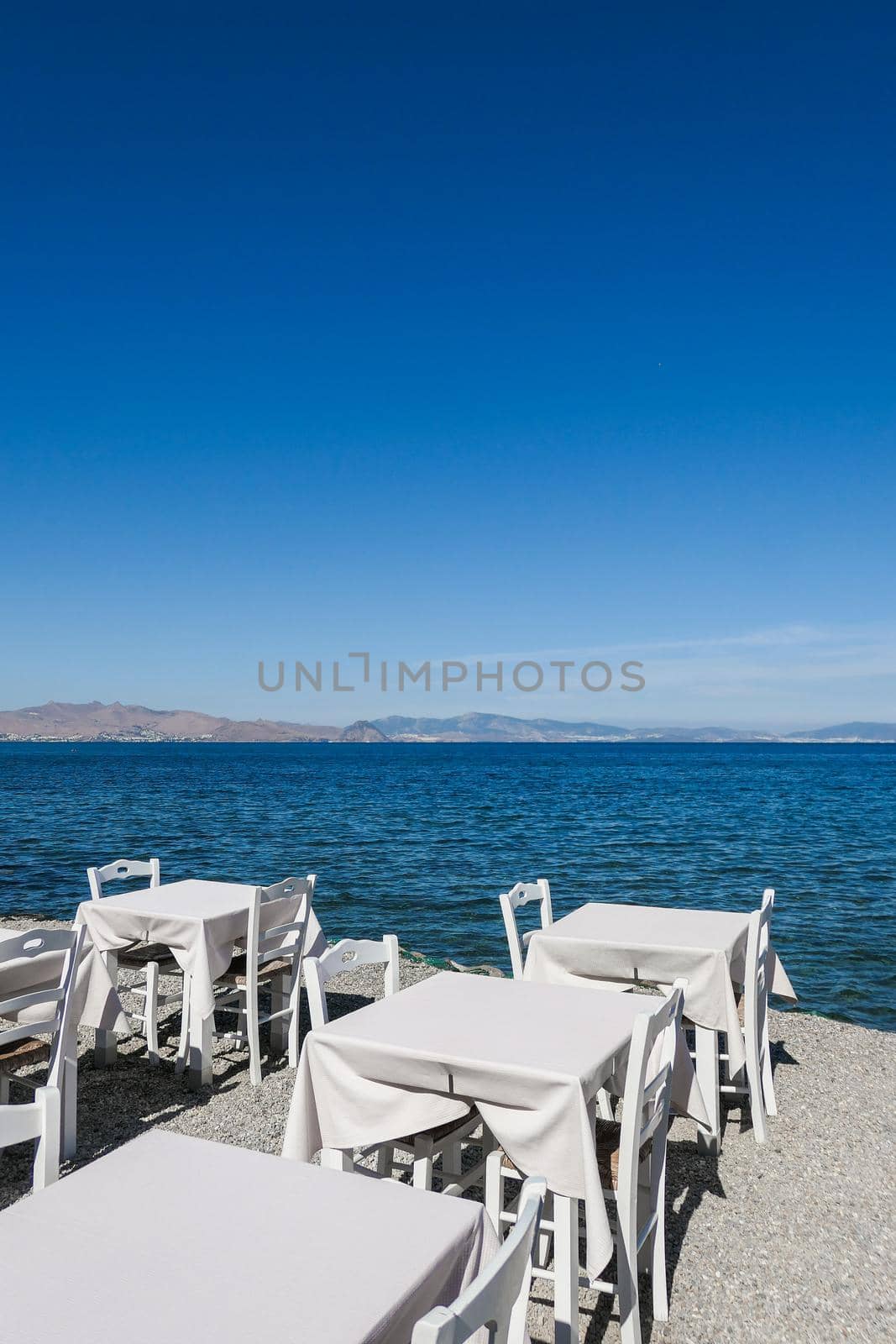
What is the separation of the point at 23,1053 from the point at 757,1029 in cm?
387

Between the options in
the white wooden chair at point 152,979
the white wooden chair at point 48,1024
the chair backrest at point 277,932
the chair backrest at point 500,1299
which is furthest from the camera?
the white wooden chair at point 152,979

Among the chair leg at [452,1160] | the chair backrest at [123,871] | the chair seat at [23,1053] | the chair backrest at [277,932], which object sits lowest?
the chair leg at [452,1160]

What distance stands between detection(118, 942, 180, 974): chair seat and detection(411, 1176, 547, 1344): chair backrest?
4.68 meters

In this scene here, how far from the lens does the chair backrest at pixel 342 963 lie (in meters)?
3.72

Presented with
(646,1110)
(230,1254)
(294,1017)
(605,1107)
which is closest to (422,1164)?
(646,1110)

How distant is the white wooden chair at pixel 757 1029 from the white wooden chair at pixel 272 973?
2.79m

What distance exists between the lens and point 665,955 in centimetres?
501

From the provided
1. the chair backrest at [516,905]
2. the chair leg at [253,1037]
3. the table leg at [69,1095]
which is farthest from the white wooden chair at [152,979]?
the chair backrest at [516,905]

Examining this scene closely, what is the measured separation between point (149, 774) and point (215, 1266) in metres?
66.4

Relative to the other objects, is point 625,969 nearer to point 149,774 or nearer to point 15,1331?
point 15,1331

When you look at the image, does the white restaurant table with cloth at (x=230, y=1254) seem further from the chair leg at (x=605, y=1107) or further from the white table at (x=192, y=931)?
the white table at (x=192, y=931)

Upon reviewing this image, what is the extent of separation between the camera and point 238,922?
19.4ft

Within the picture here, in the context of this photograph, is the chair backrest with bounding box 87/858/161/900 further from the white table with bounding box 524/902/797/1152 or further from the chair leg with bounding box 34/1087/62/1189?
the chair leg with bounding box 34/1087/62/1189

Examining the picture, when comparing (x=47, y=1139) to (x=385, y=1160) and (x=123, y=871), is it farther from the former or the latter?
(x=123, y=871)
